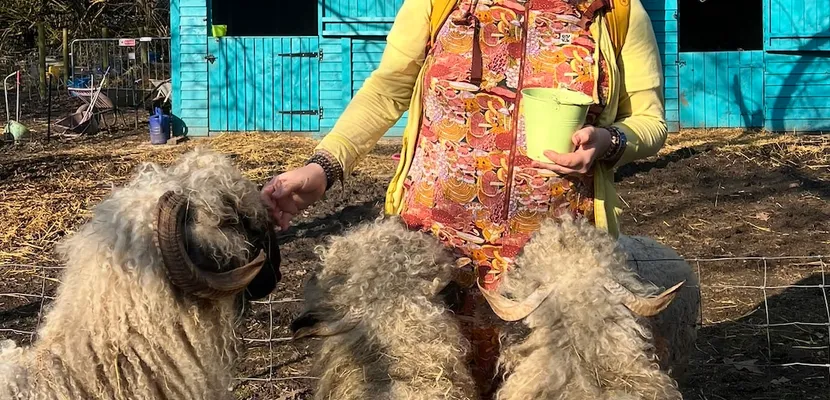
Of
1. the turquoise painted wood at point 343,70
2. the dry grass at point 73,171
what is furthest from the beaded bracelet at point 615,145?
the turquoise painted wood at point 343,70

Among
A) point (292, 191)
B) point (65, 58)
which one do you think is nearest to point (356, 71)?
point (65, 58)

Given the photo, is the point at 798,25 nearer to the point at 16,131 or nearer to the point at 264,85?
the point at 264,85

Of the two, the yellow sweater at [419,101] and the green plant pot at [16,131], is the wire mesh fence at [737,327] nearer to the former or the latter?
the yellow sweater at [419,101]

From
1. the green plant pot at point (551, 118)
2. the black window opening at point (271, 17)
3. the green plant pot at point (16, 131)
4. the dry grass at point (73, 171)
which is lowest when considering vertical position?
the dry grass at point (73, 171)

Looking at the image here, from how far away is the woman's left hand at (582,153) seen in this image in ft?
7.61

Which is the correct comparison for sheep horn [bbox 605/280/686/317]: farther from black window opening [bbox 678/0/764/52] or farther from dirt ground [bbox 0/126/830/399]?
black window opening [bbox 678/0/764/52]

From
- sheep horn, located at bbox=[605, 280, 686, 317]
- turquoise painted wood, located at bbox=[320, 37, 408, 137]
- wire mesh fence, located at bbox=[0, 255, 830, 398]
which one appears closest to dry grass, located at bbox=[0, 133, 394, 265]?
turquoise painted wood, located at bbox=[320, 37, 408, 137]

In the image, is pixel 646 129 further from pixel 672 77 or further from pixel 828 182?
pixel 672 77

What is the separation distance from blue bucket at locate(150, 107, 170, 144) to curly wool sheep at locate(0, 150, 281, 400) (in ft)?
A: 35.0

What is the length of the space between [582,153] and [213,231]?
3.20ft

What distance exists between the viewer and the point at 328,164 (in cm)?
261

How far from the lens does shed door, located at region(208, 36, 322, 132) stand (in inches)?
519

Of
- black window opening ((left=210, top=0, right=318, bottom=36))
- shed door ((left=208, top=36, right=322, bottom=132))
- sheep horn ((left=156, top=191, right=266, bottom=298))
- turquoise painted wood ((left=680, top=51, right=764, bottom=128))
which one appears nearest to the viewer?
sheep horn ((left=156, top=191, right=266, bottom=298))

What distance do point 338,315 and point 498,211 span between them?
21.3 inches
